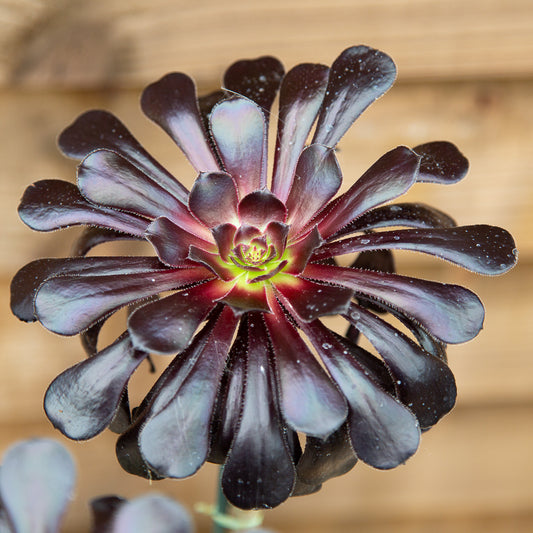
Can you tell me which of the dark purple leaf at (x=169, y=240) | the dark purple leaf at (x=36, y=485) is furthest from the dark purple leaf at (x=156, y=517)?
the dark purple leaf at (x=169, y=240)

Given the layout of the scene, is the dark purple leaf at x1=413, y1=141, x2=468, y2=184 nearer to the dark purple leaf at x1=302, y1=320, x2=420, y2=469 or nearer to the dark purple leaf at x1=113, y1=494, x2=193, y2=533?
the dark purple leaf at x1=302, y1=320, x2=420, y2=469

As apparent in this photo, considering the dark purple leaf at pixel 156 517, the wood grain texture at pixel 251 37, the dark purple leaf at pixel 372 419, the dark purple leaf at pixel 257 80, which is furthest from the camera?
the wood grain texture at pixel 251 37

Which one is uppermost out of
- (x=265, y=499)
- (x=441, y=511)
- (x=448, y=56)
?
(x=448, y=56)

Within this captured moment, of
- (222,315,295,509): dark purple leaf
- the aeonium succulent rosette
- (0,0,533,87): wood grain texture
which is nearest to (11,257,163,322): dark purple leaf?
the aeonium succulent rosette

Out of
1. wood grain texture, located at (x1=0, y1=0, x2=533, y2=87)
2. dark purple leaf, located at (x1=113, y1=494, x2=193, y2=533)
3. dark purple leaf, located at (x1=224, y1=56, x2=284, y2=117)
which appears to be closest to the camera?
dark purple leaf, located at (x1=113, y1=494, x2=193, y2=533)

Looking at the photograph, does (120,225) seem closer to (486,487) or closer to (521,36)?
(521,36)

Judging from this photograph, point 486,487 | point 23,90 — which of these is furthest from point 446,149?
point 486,487

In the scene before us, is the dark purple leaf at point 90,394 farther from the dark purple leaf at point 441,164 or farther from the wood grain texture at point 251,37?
the wood grain texture at point 251,37
